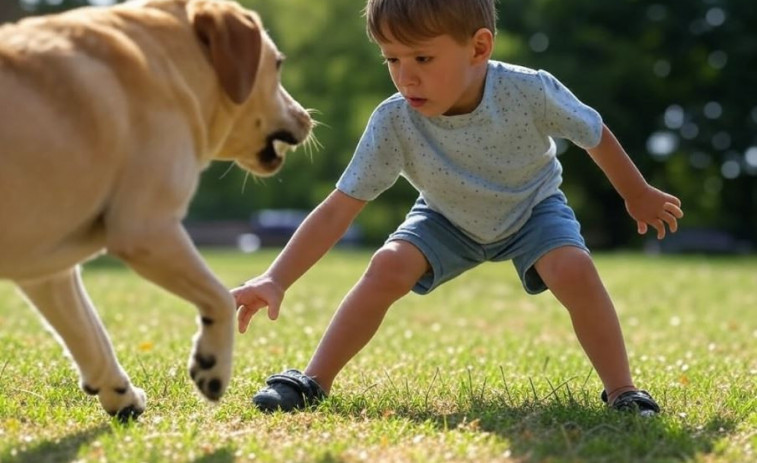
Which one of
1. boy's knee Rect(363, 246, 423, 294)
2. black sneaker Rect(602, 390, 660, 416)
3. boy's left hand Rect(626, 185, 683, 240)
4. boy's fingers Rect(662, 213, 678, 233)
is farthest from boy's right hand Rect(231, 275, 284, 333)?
boy's fingers Rect(662, 213, 678, 233)

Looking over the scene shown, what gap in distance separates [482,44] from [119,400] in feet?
7.15

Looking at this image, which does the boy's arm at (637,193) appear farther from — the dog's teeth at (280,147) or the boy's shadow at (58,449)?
the boy's shadow at (58,449)

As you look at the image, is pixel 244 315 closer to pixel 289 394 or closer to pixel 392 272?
pixel 289 394

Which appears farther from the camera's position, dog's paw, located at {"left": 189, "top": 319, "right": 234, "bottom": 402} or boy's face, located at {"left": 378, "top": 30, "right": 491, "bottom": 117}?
boy's face, located at {"left": 378, "top": 30, "right": 491, "bottom": 117}

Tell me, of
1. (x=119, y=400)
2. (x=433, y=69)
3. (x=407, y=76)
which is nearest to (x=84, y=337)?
(x=119, y=400)

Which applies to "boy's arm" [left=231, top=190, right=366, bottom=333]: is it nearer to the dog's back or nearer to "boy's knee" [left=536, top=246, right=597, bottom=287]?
"boy's knee" [left=536, top=246, right=597, bottom=287]

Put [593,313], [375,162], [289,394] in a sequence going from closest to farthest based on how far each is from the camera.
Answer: [289,394] → [593,313] → [375,162]

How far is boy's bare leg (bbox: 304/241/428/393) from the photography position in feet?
15.9

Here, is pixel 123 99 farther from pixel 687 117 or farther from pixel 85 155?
pixel 687 117

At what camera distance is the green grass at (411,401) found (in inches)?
146

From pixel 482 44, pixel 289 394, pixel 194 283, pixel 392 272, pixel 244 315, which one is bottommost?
pixel 289 394

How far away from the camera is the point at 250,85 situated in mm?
4094

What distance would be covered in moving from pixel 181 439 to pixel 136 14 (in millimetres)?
1540

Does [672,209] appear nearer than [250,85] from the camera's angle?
No
